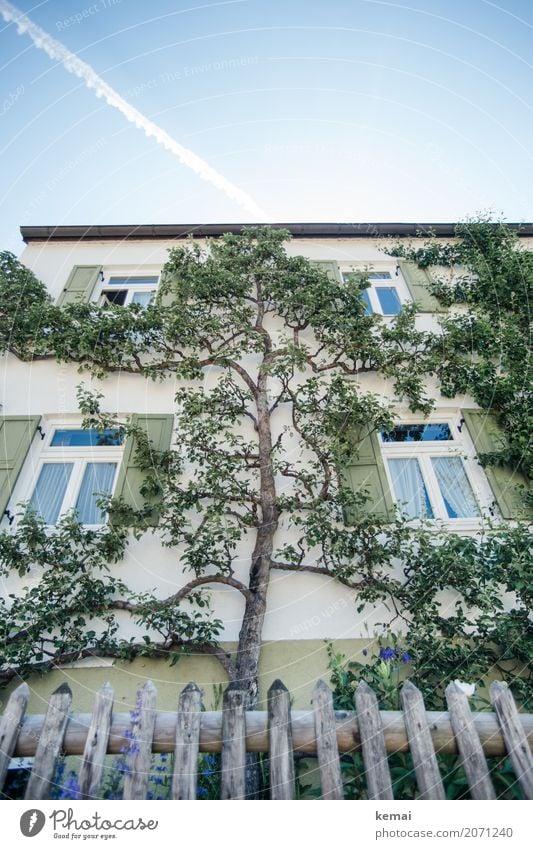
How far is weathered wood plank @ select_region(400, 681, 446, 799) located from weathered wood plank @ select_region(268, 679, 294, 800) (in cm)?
61

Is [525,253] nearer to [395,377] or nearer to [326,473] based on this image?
[395,377]

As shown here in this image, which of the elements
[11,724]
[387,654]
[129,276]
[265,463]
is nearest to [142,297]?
[129,276]

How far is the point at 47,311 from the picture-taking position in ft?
23.3

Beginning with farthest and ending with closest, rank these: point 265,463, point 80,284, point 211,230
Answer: point 211,230, point 80,284, point 265,463

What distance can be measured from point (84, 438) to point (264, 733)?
512cm

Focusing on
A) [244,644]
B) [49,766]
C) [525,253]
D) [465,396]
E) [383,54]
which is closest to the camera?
[49,766]

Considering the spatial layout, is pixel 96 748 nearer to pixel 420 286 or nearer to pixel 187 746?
pixel 187 746

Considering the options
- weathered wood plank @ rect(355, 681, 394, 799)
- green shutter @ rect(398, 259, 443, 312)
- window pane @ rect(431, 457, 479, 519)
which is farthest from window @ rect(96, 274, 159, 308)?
weathered wood plank @ rect(355, 681, 394, 799)

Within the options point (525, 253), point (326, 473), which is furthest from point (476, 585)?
point (525, 253)

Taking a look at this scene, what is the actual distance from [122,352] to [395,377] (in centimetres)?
422

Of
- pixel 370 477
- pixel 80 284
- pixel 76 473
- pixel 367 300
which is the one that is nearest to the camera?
pixel 370 477

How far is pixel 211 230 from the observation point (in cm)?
965
